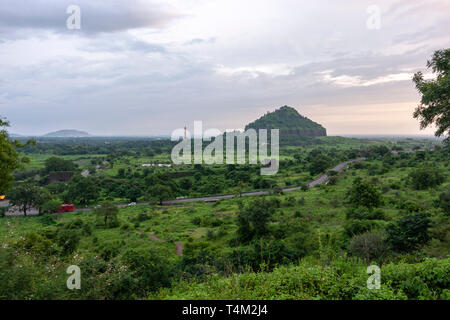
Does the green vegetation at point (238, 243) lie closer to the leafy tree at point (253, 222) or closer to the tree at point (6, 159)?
the leafy tree at point (253, 222)

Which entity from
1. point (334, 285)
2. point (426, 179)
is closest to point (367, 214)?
point (334, 285)

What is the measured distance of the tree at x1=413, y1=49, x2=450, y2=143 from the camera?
991 cm

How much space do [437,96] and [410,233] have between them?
7540 mm

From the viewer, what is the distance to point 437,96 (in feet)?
32.9

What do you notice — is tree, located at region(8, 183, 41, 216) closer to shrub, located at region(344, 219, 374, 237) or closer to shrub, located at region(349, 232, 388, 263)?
shrub, located at region(344, 219, 374, 237)

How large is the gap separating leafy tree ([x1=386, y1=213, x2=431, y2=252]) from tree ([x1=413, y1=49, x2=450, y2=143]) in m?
5.35

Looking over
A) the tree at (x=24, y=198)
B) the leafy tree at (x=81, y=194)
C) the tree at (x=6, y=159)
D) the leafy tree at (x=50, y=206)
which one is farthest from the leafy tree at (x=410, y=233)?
the leafy tree at (x=81, y=194)

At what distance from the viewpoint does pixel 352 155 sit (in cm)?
8644

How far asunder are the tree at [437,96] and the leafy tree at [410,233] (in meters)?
5.35

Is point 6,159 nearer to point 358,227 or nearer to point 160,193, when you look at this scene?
point 358,227

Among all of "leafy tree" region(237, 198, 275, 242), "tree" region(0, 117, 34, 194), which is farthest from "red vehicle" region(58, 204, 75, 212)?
"tree" region(0, 117, 34, 194)
